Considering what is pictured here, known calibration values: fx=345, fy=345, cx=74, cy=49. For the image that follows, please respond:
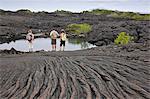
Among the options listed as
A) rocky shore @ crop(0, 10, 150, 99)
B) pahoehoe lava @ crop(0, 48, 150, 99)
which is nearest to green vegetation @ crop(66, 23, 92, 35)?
rocky shore @ crop(0, 10, 150, 99)

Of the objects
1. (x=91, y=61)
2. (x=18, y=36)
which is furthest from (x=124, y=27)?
(x=91, y=61)

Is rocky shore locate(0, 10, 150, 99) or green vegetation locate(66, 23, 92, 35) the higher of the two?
rocky shore locate(0, 10, 150, 99)

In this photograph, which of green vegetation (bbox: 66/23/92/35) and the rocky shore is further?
green vegetation (bbox: 66/23/92/35)

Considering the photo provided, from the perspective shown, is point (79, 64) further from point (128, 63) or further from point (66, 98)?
point (66, 98)

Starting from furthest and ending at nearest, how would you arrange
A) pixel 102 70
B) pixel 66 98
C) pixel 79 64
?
pixel 79 64, pixel 102 70, pixel 66 98

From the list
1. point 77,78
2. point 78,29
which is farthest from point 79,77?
point 78,29

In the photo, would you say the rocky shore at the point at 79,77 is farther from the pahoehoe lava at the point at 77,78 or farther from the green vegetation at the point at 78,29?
the green vegetation at the point at 78,29

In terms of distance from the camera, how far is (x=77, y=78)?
13.2 m

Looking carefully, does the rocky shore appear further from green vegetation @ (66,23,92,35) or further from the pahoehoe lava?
green vegetation @ (66,23,92,35)

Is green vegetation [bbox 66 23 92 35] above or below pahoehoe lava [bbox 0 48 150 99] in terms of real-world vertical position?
below

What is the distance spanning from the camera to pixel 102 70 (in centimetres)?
1447

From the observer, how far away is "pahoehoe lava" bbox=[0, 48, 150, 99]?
37.5 ft

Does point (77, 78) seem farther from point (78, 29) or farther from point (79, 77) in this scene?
point (78, 29)

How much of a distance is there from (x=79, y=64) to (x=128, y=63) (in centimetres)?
220
